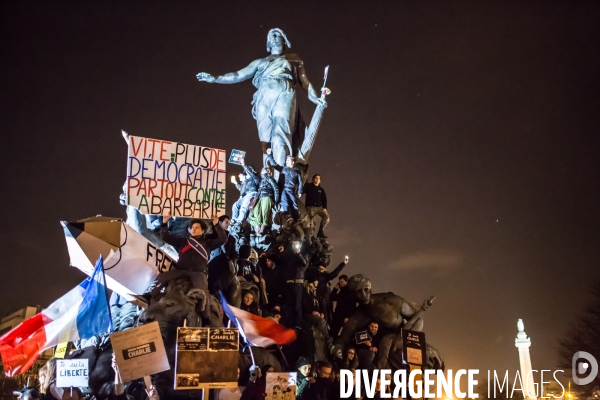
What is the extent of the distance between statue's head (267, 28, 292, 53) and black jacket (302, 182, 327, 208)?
7.97m

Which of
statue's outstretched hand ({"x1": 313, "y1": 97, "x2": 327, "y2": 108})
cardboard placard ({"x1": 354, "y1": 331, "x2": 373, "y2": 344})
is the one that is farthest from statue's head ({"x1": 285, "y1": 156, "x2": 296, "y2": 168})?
cardboard placard ({"x1": 354, "y1": 331, "x2": 373, "y2": 344})

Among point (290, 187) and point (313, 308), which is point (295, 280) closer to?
point (313, 308)

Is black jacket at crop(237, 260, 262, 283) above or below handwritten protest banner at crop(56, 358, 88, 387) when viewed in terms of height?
above

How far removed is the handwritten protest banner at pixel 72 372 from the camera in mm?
11828

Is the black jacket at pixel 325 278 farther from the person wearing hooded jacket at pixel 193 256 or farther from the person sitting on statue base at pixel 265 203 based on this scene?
the person wearing hooded jacket at pixel 193 256

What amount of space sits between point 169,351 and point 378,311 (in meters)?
8.66

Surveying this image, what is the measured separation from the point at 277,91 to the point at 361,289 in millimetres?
11254

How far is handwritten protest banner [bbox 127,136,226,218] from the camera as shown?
1175cm

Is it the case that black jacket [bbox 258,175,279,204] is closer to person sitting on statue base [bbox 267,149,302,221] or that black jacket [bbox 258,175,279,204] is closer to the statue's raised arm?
person sitting on statue base [bbox 267,149,302,221]

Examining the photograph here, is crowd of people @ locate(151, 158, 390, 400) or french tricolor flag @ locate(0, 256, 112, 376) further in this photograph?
crowd of people @ locate(151, 158, 390, 400)

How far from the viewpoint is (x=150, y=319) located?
10.8 meters

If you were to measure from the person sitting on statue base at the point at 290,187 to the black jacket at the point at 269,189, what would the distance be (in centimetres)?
27

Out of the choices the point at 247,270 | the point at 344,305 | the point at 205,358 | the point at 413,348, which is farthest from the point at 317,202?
the point at 205,358

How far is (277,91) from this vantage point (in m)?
25.6
